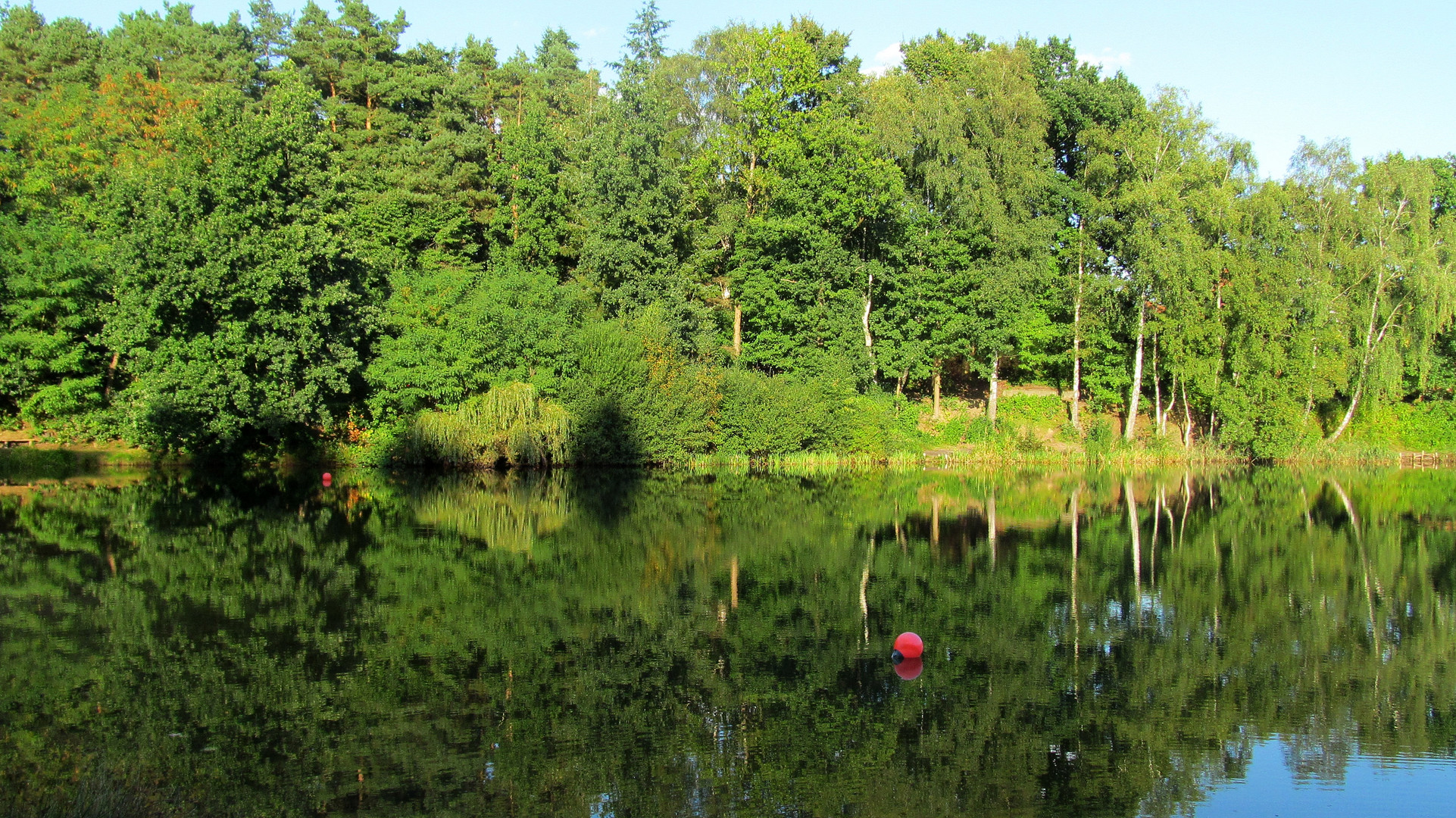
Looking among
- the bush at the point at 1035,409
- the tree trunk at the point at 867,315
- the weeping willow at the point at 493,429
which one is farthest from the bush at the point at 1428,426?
the weeping willow at the point at 493,429

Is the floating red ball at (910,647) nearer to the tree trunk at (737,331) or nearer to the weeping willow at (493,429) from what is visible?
the weeping willow at (493,429)

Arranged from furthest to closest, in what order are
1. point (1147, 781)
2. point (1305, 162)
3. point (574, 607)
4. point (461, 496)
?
point (1305, 162) < point (461, 496) < point (574, 607) < point (1147, 781)

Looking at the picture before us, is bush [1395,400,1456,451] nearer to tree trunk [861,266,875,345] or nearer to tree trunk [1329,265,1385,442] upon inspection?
tree trunk [1329,265,1385,442]

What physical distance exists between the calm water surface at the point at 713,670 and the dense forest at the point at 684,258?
13385 millimetres

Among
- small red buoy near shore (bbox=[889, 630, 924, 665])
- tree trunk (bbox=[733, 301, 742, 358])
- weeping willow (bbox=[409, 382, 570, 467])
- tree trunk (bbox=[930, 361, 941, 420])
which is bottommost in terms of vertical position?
small red buoy near shore (bbox=[889, 630, 924, 665])

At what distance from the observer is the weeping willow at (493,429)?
34.1 metres

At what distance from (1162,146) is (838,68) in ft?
46.0

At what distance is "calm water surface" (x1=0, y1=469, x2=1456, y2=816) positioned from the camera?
298 inches

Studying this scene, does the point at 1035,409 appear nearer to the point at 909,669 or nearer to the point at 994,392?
the point at 994,392

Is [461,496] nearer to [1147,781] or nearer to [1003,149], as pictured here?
[1147,781]

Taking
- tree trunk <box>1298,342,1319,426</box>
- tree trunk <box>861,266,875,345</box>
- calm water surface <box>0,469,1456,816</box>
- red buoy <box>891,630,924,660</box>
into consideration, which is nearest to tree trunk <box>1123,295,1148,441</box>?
tree trunk <box>1298,342,1319,426</box>

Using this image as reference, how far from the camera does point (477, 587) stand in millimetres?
14398

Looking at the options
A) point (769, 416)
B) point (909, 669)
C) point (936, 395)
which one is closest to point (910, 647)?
point (909, 669)

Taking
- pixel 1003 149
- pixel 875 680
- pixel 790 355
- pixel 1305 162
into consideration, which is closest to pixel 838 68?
pixel 1003 149
